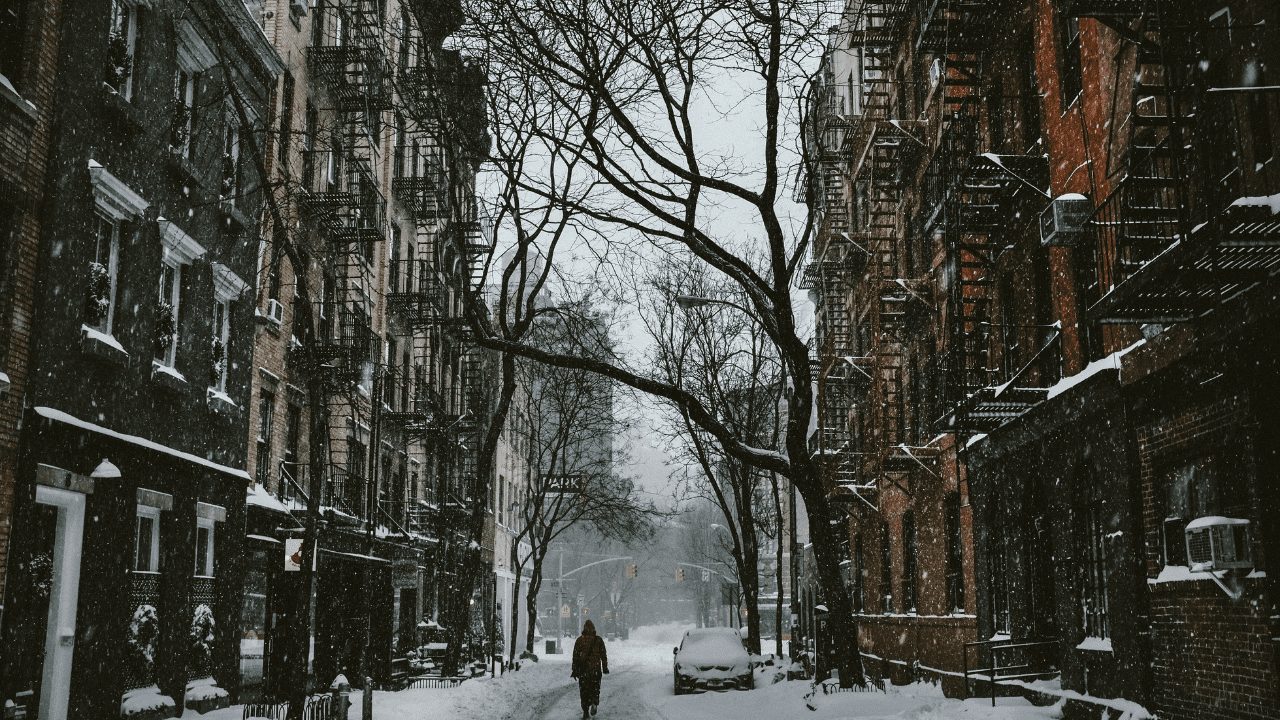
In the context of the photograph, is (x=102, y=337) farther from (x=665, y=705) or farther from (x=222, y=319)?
(x=665, y=705)

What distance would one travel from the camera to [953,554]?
74.2 ft

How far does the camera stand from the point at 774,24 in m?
15.2

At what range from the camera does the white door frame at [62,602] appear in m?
13.2

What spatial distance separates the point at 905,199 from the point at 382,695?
53.1ft

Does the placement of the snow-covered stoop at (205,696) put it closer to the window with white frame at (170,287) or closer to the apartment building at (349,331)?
the apartment building at (349,331)

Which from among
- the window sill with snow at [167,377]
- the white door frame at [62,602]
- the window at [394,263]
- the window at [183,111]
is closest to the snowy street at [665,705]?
the white door frame at [62,602]

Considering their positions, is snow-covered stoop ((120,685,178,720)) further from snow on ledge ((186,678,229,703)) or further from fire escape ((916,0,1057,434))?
fire escape ((916,0,1057,434))

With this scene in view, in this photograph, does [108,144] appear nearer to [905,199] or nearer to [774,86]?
[774,86]

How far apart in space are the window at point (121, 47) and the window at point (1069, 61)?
1337cm

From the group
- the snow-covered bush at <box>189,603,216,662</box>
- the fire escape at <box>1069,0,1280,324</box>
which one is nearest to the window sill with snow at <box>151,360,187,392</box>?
the snow-covered bush at <box>189,603,216,662</box>

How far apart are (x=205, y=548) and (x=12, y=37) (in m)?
8.89

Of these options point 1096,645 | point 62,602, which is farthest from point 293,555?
point 1096,645

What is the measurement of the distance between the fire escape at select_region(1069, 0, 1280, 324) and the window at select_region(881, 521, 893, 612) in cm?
1976

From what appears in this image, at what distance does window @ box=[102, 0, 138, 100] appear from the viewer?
15.0 metres
